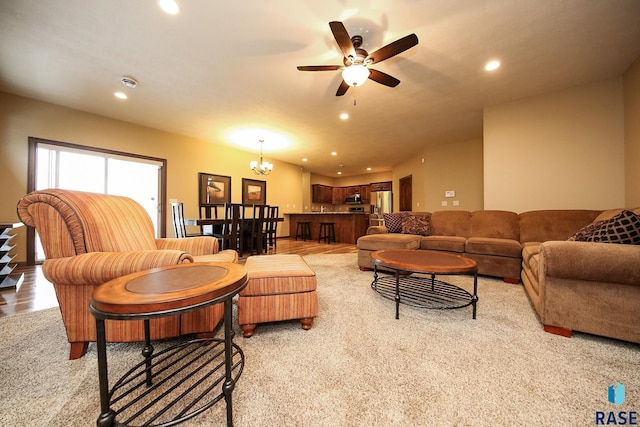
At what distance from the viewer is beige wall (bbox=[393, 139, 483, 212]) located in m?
5.23

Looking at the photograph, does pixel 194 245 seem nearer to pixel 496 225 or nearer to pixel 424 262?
pixel 424 262

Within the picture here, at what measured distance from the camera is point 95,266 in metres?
1.15

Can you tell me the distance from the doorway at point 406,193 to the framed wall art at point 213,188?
17.8 feet

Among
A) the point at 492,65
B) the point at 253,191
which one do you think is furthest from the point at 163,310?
the point at 253,191

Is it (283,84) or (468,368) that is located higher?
(283,84)

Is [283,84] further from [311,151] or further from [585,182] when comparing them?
[585,182]

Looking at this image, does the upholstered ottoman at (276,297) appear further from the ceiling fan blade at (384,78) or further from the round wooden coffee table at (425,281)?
the ceiling fan blade at (384,78)

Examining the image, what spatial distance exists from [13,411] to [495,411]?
204cm

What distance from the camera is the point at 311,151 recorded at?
6.32 m

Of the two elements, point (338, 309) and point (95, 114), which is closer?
point (338, 309)

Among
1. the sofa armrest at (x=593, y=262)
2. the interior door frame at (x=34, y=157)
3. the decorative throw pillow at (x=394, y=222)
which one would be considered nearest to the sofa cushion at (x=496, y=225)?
the decorative throw pillow at (x=394, y=222)

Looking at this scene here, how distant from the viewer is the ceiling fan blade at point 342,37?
1.75 m

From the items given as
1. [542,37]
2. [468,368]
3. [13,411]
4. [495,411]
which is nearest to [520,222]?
[542,37]

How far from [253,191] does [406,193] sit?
4906 mm
